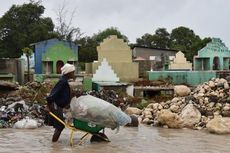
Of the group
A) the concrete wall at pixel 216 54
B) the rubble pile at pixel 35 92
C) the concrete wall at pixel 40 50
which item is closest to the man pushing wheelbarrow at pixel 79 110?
the rubble pile at pixel 35 92

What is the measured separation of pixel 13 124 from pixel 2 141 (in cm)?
333

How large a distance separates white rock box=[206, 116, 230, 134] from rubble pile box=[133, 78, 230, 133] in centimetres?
99

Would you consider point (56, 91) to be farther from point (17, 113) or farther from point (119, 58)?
point (119, 58)

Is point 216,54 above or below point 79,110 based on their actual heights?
above

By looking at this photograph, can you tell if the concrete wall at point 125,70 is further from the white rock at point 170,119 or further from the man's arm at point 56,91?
the man's arm at point 56,91

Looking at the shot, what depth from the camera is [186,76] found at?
25828mm

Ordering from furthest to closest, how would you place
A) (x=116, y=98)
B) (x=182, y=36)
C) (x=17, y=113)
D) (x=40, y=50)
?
(x=182, y=36) → (x=40, y=50) → (x=116, y=98) → (x=17, y=113)

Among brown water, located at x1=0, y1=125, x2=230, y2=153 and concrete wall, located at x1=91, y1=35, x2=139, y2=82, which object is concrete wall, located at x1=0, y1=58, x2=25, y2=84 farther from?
brown water, located at x1=0, y1=125, x2=230, y2=153

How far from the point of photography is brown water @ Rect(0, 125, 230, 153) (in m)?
8.94

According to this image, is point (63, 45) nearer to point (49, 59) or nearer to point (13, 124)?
point (49, 59)

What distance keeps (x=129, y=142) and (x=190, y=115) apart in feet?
13.8

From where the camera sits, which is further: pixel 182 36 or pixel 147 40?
pixel 147 40

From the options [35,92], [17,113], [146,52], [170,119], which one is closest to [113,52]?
[35,92]

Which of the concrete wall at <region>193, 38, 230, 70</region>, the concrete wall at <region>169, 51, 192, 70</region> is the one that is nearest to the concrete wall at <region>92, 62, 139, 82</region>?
the concrete wall at <region>193, 38, 230, 70</region>
